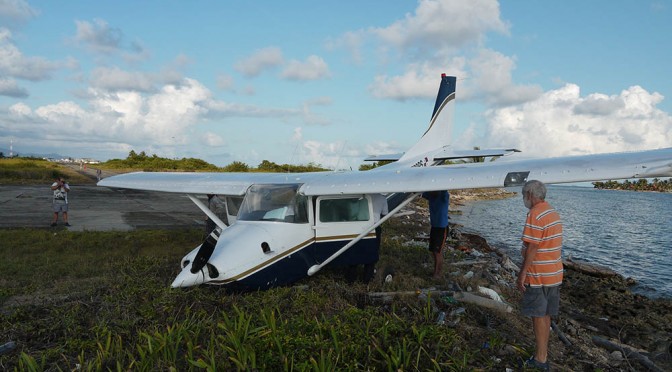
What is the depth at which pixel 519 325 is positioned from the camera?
17.9 ft

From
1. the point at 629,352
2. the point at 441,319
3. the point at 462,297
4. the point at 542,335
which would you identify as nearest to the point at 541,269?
the point at 542,335

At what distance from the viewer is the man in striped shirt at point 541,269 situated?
13.3 feet

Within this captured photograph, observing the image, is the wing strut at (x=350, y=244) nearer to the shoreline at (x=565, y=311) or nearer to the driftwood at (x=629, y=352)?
the shoreline at (x=565, y=311)

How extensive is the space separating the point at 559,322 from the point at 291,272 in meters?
4.22

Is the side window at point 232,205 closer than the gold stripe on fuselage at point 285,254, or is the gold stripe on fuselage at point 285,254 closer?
the gold stripe on fuselage at point 285,254

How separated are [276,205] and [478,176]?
2992mm

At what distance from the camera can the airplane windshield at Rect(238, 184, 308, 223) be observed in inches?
247

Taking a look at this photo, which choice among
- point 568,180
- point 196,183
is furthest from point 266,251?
point 568,180

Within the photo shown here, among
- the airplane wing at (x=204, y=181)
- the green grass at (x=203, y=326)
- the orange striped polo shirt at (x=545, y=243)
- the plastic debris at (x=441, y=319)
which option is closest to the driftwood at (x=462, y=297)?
the green grass at (x=203, y=326)

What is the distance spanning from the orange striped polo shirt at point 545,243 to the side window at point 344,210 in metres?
3.08

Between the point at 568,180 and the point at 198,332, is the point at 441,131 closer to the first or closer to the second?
the point at 568,180

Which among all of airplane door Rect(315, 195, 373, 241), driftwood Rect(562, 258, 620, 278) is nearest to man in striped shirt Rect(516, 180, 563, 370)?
airplane door Rect(315, 195, 373, 241)

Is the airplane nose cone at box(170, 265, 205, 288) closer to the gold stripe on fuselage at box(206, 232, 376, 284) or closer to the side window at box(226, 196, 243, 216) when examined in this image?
the gold stripe on fuselage at box(206, 232, 376, 284)

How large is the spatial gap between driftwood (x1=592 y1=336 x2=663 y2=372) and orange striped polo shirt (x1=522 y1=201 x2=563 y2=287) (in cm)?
198
